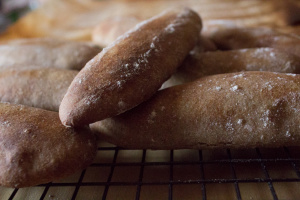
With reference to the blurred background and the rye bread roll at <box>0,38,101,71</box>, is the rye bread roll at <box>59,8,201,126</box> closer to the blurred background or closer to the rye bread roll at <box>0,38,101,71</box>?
the rye bread roll at <box>0,38,101,71</box>

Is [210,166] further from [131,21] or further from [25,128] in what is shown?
[131,21]

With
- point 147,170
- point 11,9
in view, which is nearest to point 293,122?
point 147,170

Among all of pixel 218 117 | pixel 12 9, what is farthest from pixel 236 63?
pixel 12 9

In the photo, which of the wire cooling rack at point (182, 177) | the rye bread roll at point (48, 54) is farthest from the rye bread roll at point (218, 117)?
the rye bread roll at point (48, 54)

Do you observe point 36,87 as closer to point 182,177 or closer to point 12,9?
point 182,177

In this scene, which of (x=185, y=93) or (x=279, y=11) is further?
(x=279, y=11)

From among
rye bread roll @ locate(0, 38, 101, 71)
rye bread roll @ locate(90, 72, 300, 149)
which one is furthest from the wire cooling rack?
A: rye bread roll @ locate(0, 38, 101, 71)
